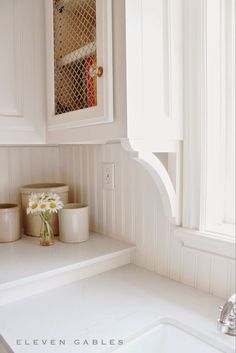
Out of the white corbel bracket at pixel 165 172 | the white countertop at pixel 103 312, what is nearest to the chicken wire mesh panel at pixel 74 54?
the white corbel bracket at pixel 165 172

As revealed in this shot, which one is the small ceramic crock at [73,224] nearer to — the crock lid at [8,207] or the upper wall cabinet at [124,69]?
the crock lid at [8,207]

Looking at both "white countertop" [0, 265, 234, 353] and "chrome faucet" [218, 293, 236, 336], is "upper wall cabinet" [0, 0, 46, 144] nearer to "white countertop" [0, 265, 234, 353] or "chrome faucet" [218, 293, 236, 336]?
"white countertop" [0, 265, 234, 353]

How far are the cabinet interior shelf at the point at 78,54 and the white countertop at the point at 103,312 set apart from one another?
743mm

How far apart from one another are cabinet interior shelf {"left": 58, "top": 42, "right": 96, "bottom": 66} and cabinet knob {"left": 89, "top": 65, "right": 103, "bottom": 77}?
0.05 meters

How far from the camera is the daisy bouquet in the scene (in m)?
1.16

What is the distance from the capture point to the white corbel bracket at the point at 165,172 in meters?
0.88

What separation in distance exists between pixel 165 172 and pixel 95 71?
0.37m

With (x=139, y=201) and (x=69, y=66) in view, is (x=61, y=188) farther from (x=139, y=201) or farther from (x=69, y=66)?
(x=69, y=66)

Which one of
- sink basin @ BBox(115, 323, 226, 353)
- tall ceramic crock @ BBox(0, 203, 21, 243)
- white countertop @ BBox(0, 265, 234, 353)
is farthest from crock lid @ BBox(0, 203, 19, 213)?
sink basin @ BBox(115, 323, 226, 353)

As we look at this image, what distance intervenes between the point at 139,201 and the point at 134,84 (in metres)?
0.48

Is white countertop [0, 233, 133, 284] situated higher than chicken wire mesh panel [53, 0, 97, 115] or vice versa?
chicken wire mesh panel [53, 0, 97, 115]

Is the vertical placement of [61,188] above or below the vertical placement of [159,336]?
above

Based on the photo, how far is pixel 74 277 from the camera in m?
1.07

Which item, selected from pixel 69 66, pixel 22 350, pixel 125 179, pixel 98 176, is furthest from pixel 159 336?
pixel 69 66
